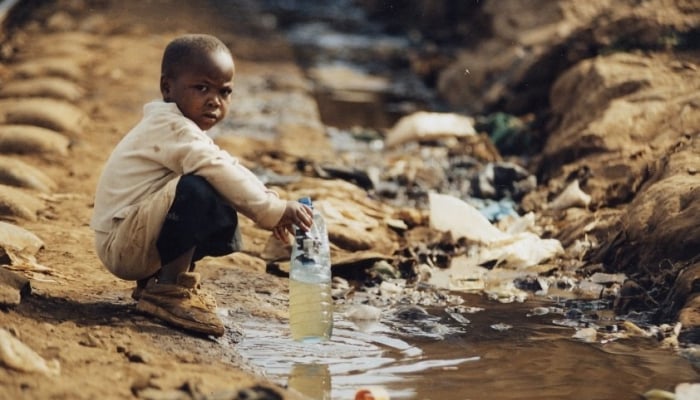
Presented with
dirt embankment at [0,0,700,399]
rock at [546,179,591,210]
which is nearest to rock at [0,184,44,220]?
dirt embankment at [0,0,700,399]

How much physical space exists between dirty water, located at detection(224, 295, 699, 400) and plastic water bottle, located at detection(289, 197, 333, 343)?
0.07 metres

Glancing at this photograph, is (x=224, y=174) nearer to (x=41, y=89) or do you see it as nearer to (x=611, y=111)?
(x=611, y=111)

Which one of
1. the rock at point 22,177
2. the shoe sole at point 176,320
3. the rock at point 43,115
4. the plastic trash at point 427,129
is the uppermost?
the plastic trash at point 427,129

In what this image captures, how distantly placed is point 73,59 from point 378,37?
455 cm

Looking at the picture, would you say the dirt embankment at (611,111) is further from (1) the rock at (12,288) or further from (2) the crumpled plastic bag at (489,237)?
(1) the rock at (12,288)

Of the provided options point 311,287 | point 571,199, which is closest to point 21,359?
point 311,287

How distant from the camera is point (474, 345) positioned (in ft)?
14.4

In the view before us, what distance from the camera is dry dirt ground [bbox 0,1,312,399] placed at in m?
3.25

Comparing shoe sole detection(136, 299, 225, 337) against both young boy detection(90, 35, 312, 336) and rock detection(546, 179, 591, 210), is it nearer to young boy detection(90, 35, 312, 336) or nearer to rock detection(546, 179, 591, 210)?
young boy detection(90, 35, 312, 336)

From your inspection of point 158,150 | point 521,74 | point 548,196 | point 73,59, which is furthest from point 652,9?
point 158,150

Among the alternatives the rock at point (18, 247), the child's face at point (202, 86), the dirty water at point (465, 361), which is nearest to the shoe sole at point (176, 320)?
the dirty water at point (465, 361)

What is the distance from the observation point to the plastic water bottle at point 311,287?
4.38 metres

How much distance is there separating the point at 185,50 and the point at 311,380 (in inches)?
49.4

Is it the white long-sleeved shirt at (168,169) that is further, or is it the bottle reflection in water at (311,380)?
the white long-sleeved shirt at (168,169)
